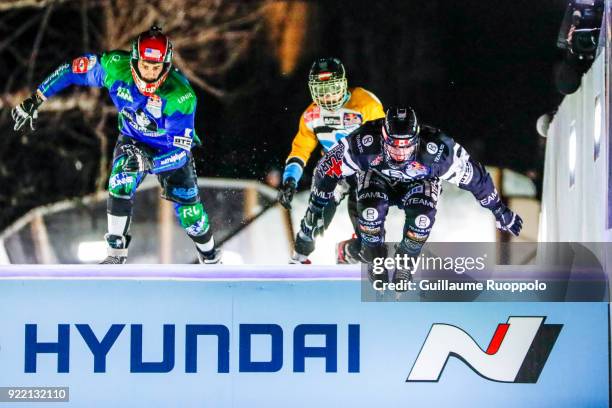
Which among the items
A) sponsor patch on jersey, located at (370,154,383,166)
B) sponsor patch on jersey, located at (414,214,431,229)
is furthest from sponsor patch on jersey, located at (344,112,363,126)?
sponsor patch on jersey, located at (414,214,431,229)

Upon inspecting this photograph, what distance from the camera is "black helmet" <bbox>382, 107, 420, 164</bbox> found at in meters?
5.48

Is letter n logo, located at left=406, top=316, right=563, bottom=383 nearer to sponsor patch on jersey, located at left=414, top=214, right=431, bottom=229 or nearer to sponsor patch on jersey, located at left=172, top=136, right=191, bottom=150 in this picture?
sponsor patch on jersey, located at left=414, top=214, right=431, bottom=229

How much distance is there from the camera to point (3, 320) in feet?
16.9

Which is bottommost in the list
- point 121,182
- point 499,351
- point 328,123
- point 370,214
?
point 499,351

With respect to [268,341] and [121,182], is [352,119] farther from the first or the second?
[268,341]

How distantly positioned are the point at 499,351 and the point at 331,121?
75.3 inches

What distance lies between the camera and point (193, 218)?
6.23m

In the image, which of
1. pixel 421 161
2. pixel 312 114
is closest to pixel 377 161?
pixel 421 161

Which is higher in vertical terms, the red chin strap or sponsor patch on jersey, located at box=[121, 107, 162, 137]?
the red chin strap

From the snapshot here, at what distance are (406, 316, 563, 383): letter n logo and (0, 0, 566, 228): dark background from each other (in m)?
1.81

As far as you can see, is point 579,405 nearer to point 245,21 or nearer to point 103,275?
point 103,275

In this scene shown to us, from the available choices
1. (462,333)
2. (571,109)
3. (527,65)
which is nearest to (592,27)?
(571,109)

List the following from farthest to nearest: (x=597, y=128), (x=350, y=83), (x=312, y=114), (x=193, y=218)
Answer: (x=350, y=83) < (x=312, y=114) < (x=193, y=218) < (x=597, y=128)

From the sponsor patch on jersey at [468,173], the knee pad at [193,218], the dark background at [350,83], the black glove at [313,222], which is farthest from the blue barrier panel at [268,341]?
the dark background at [350,83]
